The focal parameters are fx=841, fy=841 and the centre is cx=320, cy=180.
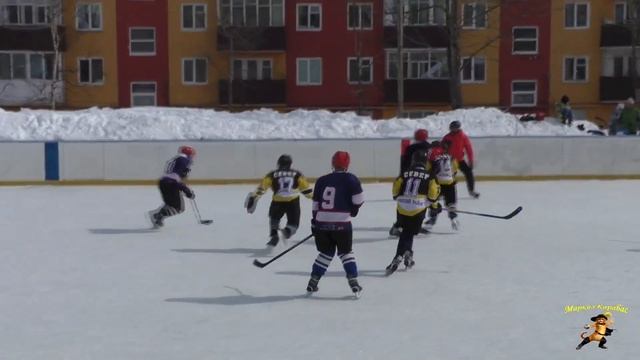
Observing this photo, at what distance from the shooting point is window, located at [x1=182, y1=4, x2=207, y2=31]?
28.8 meters

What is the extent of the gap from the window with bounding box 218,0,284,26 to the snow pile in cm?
903

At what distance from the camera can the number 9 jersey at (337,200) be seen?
6117mm

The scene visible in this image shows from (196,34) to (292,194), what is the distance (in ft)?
70.8

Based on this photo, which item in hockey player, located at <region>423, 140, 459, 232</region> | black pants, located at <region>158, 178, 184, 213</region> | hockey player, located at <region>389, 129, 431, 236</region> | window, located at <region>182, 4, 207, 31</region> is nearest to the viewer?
hockey player, located at <region>389, 129, 431, 236</region>

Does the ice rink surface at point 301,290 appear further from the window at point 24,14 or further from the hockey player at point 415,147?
the window at point 24,14

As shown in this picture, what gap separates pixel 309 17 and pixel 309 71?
6.07 ft

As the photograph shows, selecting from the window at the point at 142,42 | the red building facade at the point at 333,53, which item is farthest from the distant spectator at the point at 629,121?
the window at the point at 142,42

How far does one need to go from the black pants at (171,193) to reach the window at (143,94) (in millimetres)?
19638

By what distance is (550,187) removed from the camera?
14367 mm

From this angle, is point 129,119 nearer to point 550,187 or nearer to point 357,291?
point 550,187

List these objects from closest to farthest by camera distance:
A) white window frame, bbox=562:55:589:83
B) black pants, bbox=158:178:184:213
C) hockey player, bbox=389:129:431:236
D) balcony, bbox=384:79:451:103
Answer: hockey player, bbox=389:129:431:236 → black pants, bbox=158:178:184:213 → balcony, bbox=384:79:451:103 → white window frame, bbox=562:55:589:83

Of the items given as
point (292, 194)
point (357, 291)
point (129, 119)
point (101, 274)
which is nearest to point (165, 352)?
point (357, 291)

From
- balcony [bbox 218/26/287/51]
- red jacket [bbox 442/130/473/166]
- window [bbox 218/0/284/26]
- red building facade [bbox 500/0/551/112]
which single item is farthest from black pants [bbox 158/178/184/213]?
red building facade [bbox 500/0/551/112]

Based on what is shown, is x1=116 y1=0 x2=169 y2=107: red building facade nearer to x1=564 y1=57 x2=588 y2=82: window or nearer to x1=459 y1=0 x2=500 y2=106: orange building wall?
x1=459 y1=0 x2=500 y2=106: orange building wall
